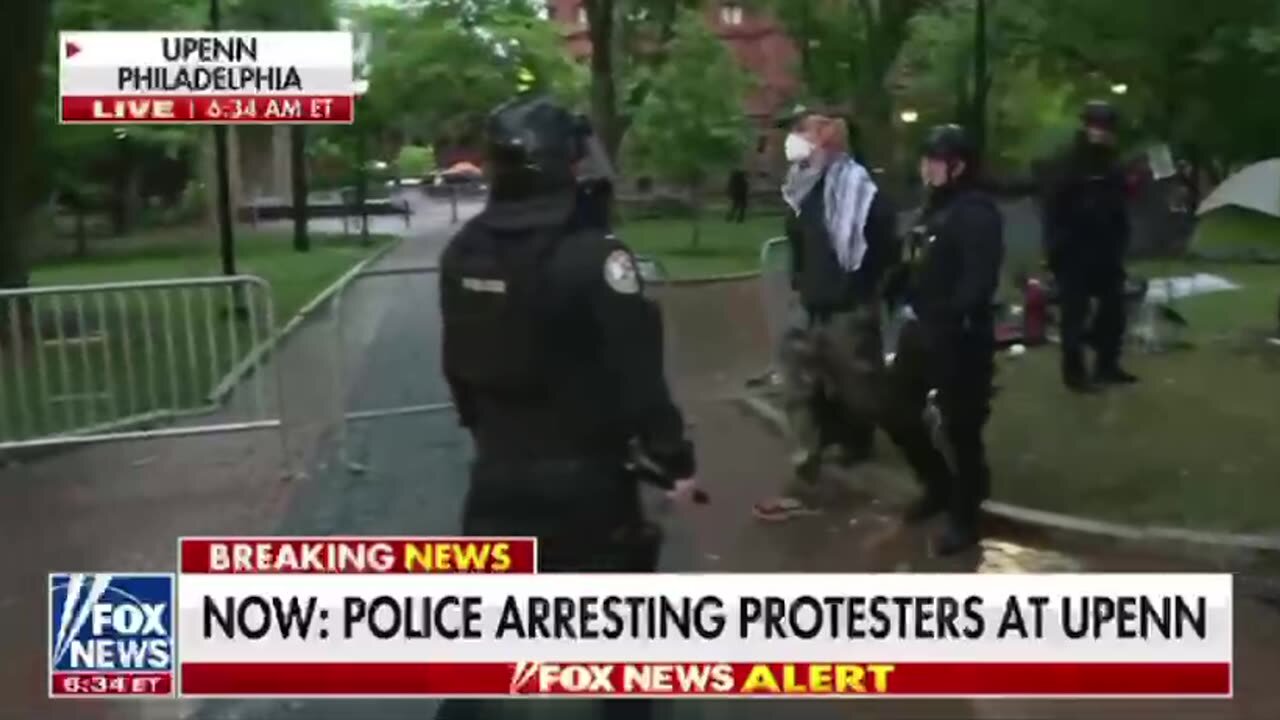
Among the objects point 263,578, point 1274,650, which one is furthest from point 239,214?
point 1274,650

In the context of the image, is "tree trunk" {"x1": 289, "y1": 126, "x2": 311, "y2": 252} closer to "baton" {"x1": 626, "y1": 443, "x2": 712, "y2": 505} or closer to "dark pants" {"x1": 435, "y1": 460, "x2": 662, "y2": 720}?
"dark pants" {"x1": 435, "y1": 460, "x2": 662, "y2": 720}

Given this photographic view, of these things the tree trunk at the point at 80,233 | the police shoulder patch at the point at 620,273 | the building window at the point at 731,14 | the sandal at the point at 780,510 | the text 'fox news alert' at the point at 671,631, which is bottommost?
the sandal at the point at 780,510

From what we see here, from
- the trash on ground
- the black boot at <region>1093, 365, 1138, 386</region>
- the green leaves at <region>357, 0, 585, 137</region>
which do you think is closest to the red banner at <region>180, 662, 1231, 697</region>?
the green leaves at <region>357, 0, 585, 137</region>

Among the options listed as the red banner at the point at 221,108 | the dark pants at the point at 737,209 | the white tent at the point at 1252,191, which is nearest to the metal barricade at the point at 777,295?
the dark pants at the point at 737,209

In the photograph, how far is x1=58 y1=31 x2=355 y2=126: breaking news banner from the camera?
2.71m

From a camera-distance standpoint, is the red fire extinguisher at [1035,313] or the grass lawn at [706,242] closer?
the grass lawn at [706,242]

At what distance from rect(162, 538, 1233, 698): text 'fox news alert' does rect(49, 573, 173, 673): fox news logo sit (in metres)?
0.03

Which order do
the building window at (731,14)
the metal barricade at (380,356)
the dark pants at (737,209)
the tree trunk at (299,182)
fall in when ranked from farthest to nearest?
the metal barricade at (380,356), the dark pants at (737,209), the building window at (731,14), the tree trunk at (299,182)

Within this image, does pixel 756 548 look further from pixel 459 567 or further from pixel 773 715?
pixel 459 567

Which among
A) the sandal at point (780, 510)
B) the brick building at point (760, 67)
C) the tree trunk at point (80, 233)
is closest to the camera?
the brick building at point (760, 67)

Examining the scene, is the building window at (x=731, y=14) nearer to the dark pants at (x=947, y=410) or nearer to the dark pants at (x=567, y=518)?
the dark pants at (x=947, y=410)

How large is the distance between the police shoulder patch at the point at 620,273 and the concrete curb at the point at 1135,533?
76.9 inches

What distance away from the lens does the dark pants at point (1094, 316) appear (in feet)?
19.5

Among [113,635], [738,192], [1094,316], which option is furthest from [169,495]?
[1094,316]
